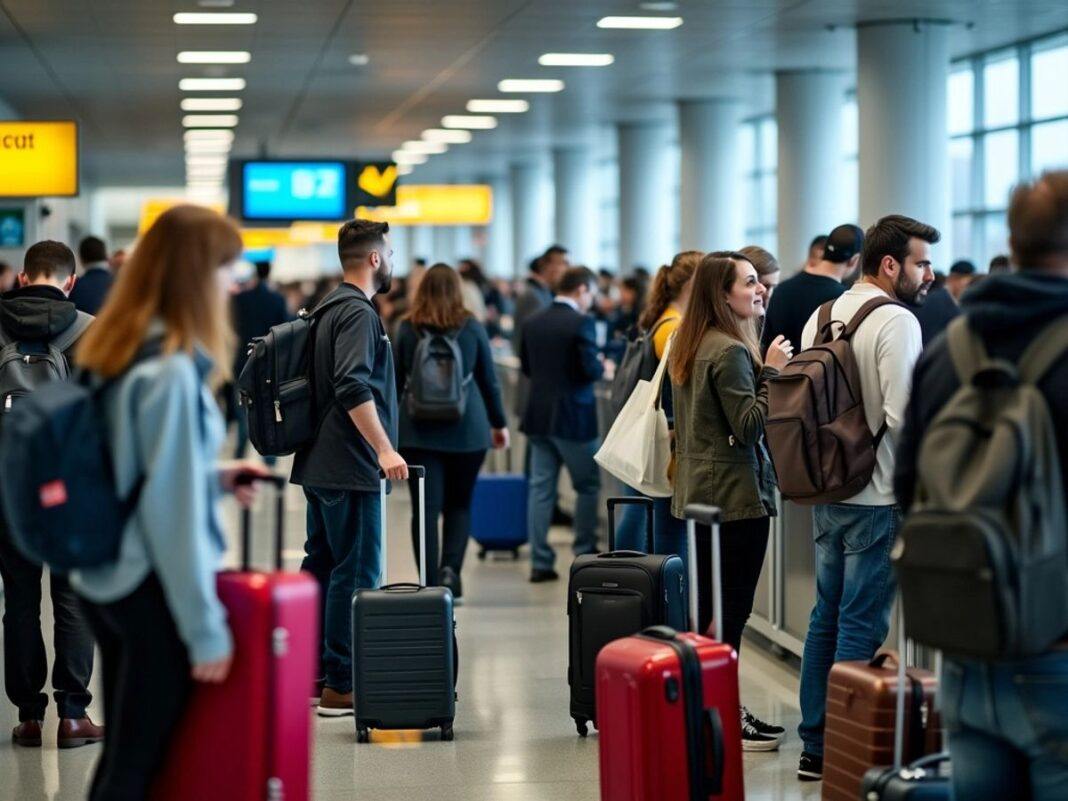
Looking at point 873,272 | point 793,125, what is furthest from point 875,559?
point 793,125

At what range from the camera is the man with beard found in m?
6.31

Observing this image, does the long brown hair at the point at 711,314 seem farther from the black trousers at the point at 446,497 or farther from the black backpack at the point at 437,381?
the black trousers at the point at 446,497

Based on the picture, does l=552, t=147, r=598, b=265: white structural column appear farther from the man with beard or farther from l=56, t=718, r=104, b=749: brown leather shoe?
l=56, t=718, r=104, b=749: brown leather shoe

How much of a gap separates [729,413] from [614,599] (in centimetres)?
81

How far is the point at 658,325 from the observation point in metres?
7.37

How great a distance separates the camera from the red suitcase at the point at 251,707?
3574 millimetres

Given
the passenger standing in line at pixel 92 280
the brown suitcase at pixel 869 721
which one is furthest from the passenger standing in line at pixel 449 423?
the brown suitcase at pixel 869 721

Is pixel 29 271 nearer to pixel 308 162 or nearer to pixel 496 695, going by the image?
pixel 496 695

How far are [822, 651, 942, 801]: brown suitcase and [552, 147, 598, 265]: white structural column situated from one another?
21815mm

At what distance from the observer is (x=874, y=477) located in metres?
5.38

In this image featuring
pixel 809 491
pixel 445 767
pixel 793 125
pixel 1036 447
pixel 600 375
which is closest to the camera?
pixel 1036 447

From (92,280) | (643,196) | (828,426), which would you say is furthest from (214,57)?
(828,426)

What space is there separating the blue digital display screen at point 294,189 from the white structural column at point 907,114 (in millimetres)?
5702

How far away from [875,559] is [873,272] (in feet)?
3.08
